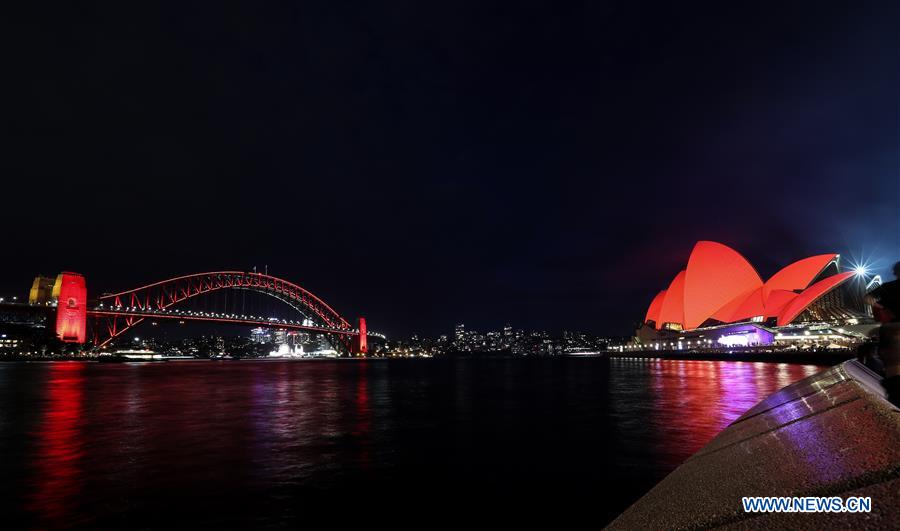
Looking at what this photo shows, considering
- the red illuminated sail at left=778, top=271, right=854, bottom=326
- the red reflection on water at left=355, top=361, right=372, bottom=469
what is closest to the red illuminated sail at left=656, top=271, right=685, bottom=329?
the red illuminated sail at left=778, top=271, right=854, bottom=326

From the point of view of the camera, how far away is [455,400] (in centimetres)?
2098

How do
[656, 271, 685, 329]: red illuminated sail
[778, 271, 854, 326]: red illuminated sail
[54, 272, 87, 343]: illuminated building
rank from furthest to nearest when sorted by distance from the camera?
[656, 271, 685, 329]: red illuminated sail → [54, 272, 87, 343]: illuminated building → [778, 271, 854, 326]: red illuminated sail

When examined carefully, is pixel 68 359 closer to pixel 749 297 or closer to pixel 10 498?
pixel 10 498

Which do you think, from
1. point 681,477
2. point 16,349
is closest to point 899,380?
point 681,477

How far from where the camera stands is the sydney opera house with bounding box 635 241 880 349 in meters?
65.9

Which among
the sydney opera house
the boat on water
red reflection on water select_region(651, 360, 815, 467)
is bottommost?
the boat on water

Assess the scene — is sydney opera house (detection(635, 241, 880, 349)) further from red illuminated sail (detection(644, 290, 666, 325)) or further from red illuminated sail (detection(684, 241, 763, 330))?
red illuminated sail (detection(644, 290, 666, 325))

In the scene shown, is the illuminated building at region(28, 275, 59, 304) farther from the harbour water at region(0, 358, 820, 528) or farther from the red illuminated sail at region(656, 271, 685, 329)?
the red illuminated sail at region(656, 271, 685, 329)

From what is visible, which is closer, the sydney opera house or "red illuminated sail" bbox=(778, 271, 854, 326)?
"red illuminated sail" bbox=(778, 271, 854, 326)

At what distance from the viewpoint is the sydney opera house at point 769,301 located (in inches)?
2594

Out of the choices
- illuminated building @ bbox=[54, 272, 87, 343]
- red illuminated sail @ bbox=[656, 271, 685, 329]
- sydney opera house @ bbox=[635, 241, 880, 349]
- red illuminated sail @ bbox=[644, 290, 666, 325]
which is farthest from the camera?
red illuminated sail @ bbox=[644, 290, 666, 325]

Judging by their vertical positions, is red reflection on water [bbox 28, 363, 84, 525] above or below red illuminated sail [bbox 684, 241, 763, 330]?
below

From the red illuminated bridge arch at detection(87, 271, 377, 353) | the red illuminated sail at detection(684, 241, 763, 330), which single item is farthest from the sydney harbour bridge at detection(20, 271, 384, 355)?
the red illuminated sail at detection(684, 241, 763, 330)

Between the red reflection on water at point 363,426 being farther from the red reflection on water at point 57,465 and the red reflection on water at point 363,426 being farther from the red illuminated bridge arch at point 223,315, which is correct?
the red illuminated bridge arch at point 223,315
